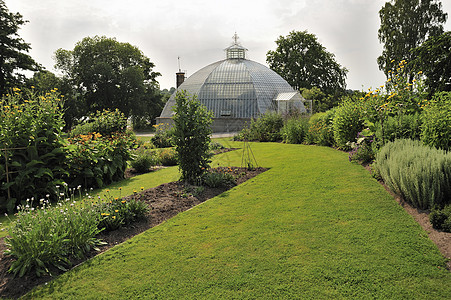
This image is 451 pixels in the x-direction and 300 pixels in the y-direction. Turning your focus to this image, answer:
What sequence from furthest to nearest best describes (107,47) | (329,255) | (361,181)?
(107,47), (361,181), (329,255)

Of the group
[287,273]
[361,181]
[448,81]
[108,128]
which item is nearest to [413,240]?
[287,273]

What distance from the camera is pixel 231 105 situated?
3081 cm

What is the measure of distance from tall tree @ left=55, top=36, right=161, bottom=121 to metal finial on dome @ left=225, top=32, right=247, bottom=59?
13.1m

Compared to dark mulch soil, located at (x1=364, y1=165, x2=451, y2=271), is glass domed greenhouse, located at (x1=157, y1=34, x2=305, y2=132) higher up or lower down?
higher up

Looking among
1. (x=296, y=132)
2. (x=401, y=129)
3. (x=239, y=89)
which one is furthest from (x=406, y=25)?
(x=401, y=129)

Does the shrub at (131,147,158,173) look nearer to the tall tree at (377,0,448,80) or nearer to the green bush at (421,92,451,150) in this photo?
the green bush at (421,92,451,150)

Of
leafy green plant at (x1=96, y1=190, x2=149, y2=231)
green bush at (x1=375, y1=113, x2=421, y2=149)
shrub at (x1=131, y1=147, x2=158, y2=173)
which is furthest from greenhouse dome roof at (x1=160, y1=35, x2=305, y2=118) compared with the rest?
leafy green plant at (x1=96, y1=190, x2=149, y2=231)

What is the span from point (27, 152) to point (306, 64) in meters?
42.9

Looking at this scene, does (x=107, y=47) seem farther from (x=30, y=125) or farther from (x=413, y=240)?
(x=413, y=240)

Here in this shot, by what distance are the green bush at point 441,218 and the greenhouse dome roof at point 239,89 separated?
2487 cm

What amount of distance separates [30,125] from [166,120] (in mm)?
28327

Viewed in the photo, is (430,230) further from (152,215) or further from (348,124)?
(348,124)

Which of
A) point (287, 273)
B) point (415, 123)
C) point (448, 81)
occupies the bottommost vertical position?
point (287, 273)

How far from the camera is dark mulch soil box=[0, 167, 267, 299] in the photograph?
342cm
